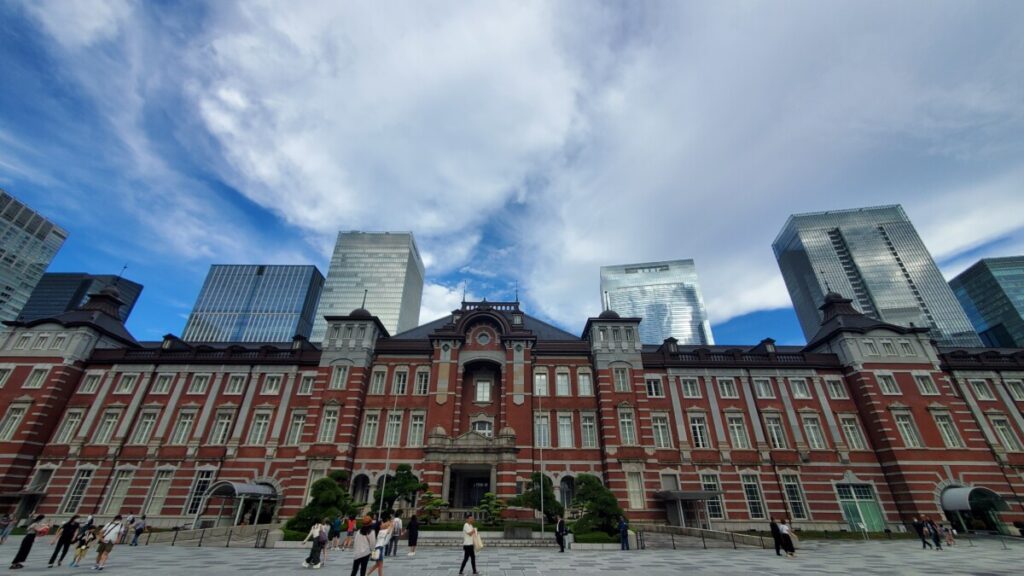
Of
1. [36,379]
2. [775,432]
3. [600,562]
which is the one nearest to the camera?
[600,562]

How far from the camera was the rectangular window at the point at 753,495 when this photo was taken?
100ft

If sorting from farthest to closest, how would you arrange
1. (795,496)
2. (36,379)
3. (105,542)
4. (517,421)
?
(36,379)
(517,421)
(795,496)
(105,542)

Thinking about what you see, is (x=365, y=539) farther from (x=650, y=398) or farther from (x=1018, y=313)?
(x=1018, y=313)

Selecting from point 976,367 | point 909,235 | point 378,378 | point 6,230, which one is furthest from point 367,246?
point 909,235

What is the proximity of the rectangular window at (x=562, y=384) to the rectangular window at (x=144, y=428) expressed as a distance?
32.9m

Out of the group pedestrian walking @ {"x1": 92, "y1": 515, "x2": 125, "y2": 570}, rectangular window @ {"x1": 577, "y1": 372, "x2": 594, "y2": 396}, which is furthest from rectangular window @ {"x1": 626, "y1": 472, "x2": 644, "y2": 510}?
pedestrian walking @ {"x1": 92, "y1": 515, "x2": 125, "y2": 570}

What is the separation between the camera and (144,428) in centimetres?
3328

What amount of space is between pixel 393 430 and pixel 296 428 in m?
7.87

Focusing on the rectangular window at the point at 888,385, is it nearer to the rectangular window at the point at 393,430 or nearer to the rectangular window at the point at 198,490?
the rectangular window at the point at 393,430

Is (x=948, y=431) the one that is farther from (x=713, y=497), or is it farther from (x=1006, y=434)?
(x=713, y=497)

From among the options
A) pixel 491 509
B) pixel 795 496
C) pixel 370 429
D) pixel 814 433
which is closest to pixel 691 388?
pixel 814 433

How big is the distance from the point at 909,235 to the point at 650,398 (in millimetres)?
115633

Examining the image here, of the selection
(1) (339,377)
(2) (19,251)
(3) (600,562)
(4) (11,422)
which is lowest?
(3) (600,562)

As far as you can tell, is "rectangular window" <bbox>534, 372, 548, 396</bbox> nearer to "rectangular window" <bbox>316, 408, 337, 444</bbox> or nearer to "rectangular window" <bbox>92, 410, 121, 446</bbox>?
"rectangular window" <bbox>316, 408, 337, 444</bbox>
